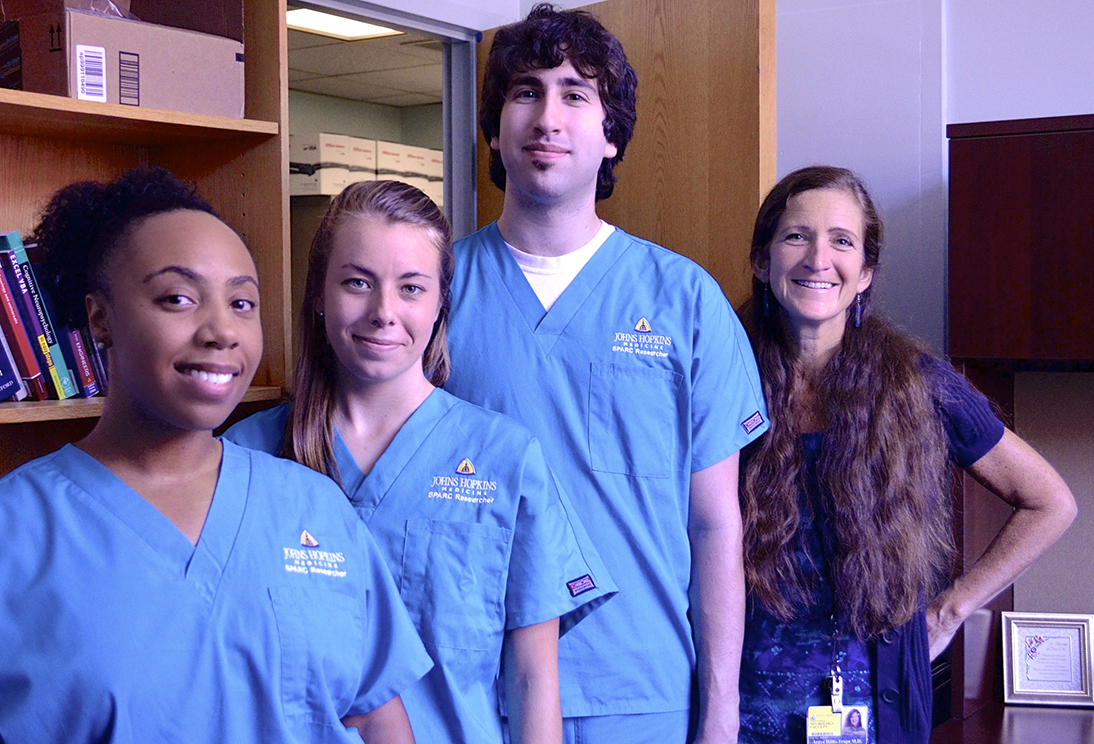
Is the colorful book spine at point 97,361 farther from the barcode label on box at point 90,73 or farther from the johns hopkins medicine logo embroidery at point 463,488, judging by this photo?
the johns hopkins medicine logo embroidery at point 463,488

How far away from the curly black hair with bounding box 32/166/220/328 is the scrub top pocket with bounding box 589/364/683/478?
2.10 feet

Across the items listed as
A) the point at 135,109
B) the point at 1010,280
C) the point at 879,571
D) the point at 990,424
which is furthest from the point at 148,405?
the point at 1010,280

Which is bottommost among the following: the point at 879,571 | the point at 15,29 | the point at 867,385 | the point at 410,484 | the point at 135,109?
the point at 879,571

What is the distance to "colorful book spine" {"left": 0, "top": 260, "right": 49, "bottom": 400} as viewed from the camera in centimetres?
164

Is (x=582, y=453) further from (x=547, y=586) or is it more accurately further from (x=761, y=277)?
(x=761, y=277)

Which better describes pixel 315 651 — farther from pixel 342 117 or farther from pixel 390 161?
pixel 342 117

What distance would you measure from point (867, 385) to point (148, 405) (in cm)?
112

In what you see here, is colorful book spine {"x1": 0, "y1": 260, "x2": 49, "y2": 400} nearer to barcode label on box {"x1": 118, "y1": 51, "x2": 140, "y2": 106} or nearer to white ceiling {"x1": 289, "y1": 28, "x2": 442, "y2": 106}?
barcode label on box {"x1": 118, "y1": 51, "x2": 140, "y2": 106}

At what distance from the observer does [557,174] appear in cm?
148

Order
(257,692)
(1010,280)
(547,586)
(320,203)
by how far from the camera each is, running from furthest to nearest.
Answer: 1. (320,203)
2. (1010,280)
3. (547,586)
4. (257,692)

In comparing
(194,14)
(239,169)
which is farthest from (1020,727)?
(194,14)

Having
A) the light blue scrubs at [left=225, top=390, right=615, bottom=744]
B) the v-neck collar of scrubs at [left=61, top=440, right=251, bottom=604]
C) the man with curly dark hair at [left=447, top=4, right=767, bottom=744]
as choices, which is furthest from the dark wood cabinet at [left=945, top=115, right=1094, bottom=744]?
the v-neck collar of scrubs at [left=61, top=440, right=251, bottom=604]

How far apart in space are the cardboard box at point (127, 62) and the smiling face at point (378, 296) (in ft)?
2.02

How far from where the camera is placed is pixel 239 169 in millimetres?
1892
